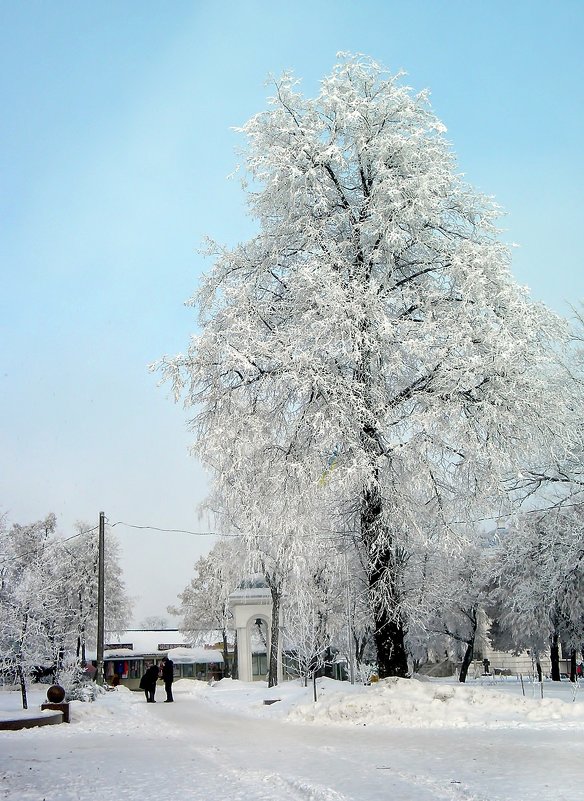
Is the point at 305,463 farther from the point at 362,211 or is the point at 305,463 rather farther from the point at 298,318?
the point at 362,211

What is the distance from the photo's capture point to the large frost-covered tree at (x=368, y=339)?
1514cm

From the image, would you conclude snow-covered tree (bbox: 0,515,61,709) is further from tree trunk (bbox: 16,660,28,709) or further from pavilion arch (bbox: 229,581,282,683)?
pavilion arch (bbox: 229,581,282,683)

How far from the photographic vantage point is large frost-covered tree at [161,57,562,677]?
15.1m

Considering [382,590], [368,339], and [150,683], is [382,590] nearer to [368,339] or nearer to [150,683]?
[368,339]

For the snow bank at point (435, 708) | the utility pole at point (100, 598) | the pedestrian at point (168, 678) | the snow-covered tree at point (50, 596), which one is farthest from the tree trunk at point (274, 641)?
the snow bank at point (435, 708)

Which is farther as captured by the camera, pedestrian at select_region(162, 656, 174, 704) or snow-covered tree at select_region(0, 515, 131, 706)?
pedestrian at select_region(162, 656, 174, 704)

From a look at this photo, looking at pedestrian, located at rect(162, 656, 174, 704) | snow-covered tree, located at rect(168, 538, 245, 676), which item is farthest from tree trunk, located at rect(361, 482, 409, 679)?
snow-covered tree, located at rect(168, 538, 245, 676)

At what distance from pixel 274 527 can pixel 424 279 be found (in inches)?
244

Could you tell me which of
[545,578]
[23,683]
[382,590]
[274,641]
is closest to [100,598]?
[274,641]

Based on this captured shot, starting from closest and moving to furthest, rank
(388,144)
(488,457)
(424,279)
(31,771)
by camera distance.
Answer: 1. (31,771)
2. (488,457)
3. (388,144)
4. (424,279)

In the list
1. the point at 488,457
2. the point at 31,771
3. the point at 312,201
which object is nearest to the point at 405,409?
the point at 488,457

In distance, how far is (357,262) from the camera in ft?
55.8

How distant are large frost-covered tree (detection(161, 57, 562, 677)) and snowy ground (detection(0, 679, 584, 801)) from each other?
2.31m

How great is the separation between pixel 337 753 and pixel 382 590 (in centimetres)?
615
